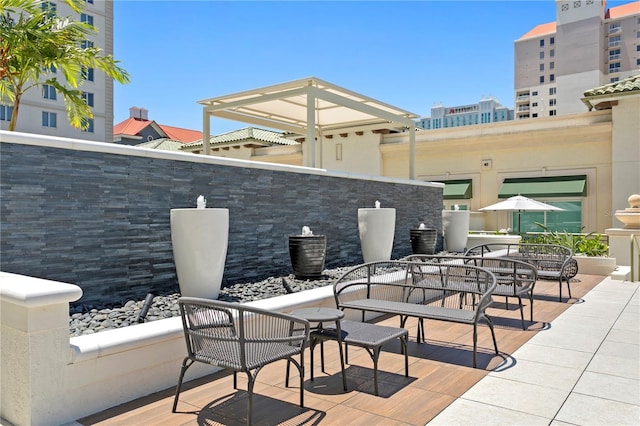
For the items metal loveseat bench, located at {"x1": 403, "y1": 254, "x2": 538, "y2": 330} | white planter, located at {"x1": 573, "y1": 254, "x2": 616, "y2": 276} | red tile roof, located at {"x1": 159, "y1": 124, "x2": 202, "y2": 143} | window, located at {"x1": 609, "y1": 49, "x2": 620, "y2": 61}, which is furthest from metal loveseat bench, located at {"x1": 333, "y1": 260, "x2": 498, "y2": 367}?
window, located at {"x1": 609, "y1": 49, "x2": 620, "y2": 61}

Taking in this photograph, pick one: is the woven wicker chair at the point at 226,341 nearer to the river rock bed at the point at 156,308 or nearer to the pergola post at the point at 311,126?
the river rock bed at the point at 156,308

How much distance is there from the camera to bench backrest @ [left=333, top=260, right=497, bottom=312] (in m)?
6.05

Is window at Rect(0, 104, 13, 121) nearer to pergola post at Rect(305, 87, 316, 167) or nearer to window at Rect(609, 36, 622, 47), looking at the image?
pergola post at Rect(305, 87, 316, 167)

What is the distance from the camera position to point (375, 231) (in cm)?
941

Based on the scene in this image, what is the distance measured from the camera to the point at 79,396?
11.8ft

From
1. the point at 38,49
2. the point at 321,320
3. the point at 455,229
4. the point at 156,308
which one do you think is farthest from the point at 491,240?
the point at 38,49

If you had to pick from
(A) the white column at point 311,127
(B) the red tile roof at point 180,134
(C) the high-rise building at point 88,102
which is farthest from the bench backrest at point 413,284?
(B) the red tile roof at point 180,134

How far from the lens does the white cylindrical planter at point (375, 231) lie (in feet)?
30.8

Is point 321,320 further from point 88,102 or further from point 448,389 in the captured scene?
point 88,102

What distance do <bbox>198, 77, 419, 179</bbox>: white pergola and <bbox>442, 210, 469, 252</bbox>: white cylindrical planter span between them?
5.97 ft

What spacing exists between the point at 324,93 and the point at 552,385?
7360 mm

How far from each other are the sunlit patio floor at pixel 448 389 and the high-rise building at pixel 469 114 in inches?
4642

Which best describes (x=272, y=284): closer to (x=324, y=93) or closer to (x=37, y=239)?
(x=37, y=239)

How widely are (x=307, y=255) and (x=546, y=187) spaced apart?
14765 millimetres
